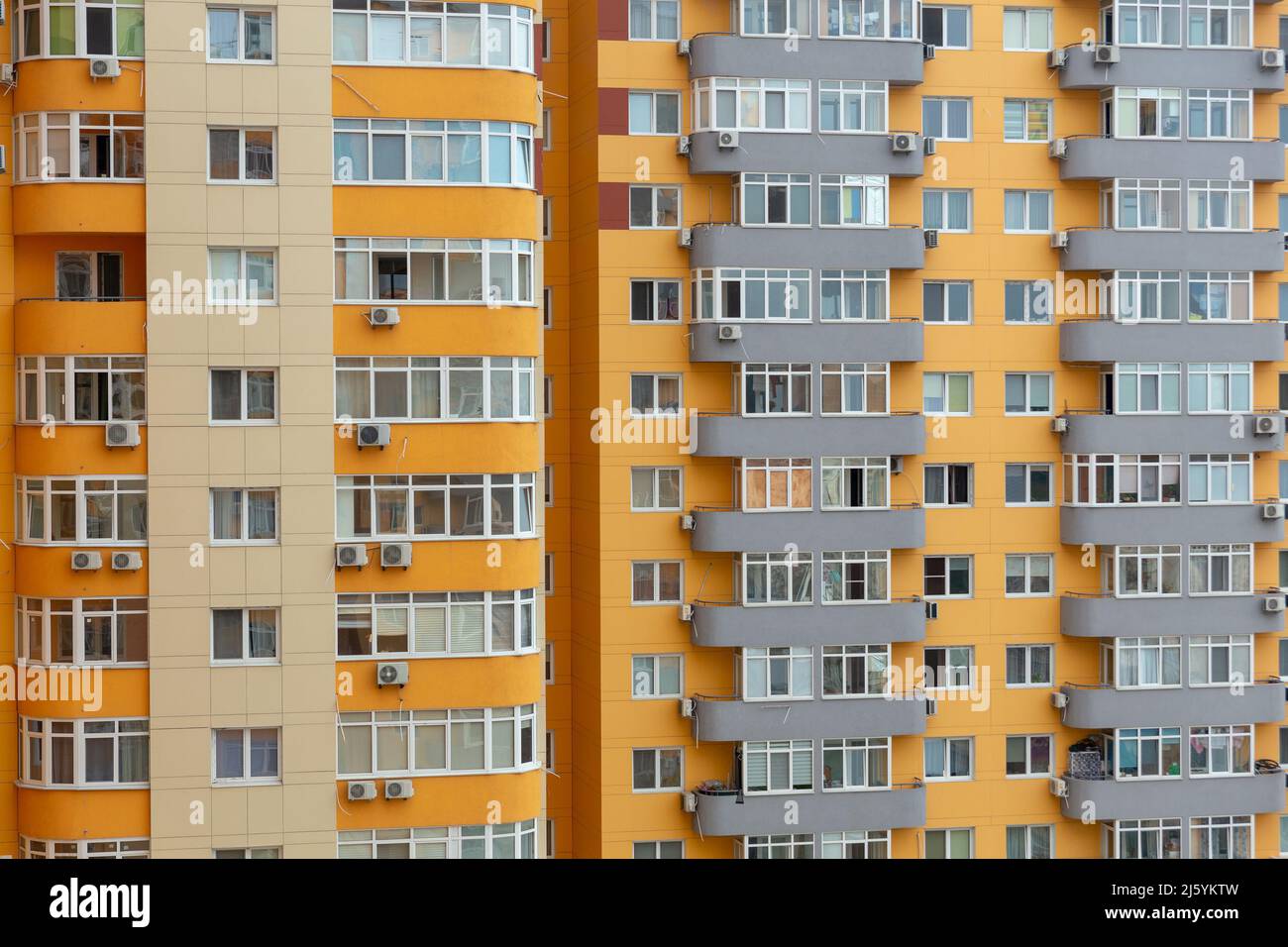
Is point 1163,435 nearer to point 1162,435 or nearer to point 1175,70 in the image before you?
point 1162,435

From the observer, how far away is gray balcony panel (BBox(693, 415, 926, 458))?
61.7 feet

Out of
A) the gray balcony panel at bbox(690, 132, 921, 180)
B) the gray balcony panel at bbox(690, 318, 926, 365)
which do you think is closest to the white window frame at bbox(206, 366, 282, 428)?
the gray balcony panel at bbox(690, 318, 926, 365)

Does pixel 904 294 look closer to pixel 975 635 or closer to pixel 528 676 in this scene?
pixel 975 635

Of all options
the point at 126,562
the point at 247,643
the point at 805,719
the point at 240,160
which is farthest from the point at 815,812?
the point at 240,160

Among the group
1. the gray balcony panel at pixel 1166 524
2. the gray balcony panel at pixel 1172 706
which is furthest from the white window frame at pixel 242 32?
the gray balcony panel at pixel 1172 706

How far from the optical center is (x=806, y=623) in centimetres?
1902

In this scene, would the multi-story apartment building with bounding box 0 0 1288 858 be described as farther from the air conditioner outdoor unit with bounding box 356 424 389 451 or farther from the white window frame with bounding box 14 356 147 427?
the air conditioner outdoor unit with bounding box 356 424 389 451

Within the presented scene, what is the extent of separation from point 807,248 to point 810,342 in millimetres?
1098

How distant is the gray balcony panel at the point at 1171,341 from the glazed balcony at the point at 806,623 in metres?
3.72

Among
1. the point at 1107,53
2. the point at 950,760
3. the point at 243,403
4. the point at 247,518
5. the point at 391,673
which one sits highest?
the point at 1107,53

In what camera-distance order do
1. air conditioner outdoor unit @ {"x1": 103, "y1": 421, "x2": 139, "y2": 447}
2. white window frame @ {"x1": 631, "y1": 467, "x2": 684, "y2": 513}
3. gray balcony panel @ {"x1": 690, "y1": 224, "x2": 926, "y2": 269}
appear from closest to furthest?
air conditioner outdoor unit @ {"x1": 103, "y1": 421, "x2": 139, "y2": 447}, gray balcony panel @ {"x1": 690, "y1": 224, "x2": 926, "y2": 269}, white window frame @ {"x1": 631, "y1": 467, "x2": 684, "y2": 513}

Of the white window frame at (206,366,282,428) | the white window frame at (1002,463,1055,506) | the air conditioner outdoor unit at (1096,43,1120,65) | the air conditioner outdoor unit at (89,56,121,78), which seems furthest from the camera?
the white window frame at (1002,463,1055,506)

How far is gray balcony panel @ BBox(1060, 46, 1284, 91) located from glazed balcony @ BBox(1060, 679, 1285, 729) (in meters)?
7.33
